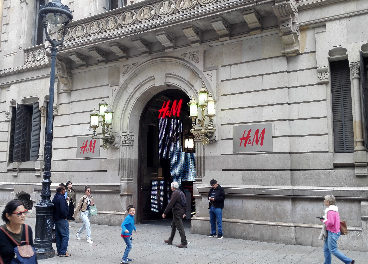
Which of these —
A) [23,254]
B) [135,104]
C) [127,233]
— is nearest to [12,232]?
[23,254]

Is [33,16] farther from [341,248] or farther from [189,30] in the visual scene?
[341,248]

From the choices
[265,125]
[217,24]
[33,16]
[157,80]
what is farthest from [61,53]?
[265,125]

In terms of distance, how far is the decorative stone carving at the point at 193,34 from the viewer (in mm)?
12926

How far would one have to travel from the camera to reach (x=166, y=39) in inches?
537

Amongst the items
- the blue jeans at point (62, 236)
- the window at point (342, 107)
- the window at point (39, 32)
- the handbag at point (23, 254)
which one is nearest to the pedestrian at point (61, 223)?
the blue jeans at point (62, 236)

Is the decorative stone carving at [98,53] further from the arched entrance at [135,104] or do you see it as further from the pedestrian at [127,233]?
the pedestrian at [127,233]

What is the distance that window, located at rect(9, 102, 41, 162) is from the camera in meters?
17.8

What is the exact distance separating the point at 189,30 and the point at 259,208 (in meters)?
6.60

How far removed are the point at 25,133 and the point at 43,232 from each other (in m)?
10.5

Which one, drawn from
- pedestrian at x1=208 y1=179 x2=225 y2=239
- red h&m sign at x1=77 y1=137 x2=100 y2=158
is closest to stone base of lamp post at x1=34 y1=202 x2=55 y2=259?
pedestrian at x1=208 y1=179 x2=225 y2=239

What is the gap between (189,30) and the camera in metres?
13.0

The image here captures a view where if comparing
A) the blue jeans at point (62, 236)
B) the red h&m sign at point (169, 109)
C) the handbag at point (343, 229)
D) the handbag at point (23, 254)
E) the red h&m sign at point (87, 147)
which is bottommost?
the blue jeans at point (62, 236)

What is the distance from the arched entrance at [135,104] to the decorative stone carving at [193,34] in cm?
101

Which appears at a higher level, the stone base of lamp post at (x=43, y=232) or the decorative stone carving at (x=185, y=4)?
the decorative stone carving at (x=185, y=4)
